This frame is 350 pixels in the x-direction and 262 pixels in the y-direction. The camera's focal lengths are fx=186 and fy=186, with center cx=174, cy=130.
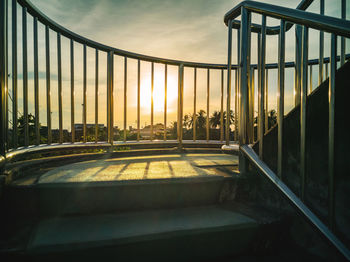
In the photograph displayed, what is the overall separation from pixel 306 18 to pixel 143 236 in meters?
1.26

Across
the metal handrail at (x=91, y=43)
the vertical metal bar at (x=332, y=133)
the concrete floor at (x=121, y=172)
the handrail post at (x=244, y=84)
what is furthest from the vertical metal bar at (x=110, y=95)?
the vertical metal bar at (x=332, y=133)

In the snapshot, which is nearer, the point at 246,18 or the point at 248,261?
the point at 248,261

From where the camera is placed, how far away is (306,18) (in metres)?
0.83

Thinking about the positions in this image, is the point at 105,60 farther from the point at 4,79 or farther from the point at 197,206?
the point at 197,206

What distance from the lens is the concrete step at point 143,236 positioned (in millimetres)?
837

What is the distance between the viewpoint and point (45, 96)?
162cm

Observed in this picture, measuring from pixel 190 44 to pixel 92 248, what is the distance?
3.93m

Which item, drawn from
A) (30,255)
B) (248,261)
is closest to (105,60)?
(30,255)

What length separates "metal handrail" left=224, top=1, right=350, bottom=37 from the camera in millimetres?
698

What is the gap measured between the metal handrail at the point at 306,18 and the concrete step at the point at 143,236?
3.24 feet

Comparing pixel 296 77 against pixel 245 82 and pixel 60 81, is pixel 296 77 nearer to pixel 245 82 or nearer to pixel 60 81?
pixel 245 82

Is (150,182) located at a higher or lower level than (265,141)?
lower

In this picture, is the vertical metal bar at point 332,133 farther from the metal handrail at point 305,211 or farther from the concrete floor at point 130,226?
the concrete floor at point 130,226

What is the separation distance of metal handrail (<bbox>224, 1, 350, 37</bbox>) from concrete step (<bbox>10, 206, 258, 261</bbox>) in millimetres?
989
